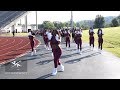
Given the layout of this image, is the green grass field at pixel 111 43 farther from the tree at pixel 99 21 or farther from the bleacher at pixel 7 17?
the tree at pixel 99 21

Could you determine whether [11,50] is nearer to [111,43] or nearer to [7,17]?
[111,43]

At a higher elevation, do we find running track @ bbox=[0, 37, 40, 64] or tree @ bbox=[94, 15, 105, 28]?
tree @ bbox=[94, 15, 105, 28]

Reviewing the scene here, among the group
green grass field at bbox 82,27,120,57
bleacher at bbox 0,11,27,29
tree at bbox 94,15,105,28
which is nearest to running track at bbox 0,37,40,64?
green grass field at bbox 82,27,120,57

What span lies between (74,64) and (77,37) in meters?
7.17

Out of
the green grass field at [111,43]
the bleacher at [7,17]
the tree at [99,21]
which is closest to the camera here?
the green grass field at [111,43]

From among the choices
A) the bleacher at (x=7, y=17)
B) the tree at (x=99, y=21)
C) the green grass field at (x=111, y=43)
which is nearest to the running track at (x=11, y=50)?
the green grass field at (x=111, y=43)

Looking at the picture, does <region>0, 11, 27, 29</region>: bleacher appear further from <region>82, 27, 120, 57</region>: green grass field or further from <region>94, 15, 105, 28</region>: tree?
<region>94, 15, 105, 28</region>: tree

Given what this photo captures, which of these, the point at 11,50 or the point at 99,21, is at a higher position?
the point at 99,21

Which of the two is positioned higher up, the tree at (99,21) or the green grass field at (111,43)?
the tree at (99,21)

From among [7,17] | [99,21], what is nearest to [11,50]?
[7,17]

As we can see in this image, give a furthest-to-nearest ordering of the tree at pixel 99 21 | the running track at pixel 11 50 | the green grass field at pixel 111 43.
A: the tree at pixel 99 21, the green grass field at pixel 111 43, the running track at pixel 11 50

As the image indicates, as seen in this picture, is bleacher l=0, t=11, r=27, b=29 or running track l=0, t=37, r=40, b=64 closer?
running track l=0, t=37, r=40, b=64
